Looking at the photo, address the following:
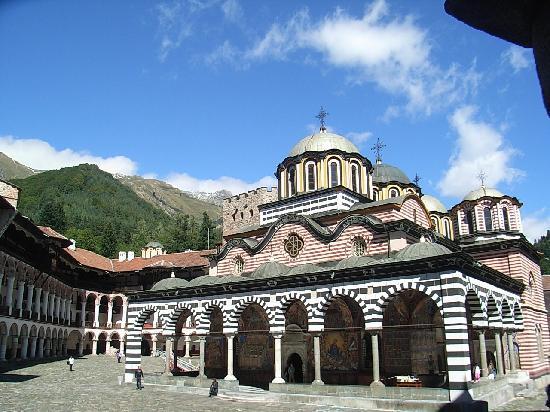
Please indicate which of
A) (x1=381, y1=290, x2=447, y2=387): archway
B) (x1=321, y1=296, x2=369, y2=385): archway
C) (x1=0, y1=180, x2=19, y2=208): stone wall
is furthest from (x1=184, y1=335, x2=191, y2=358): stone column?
(x1=381, y1=290, x2=447, y2=387): archway

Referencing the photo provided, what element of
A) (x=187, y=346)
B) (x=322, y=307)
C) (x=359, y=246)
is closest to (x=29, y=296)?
(x=187, y=346)

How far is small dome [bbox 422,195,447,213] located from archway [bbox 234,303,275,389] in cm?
1923

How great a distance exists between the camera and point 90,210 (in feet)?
392

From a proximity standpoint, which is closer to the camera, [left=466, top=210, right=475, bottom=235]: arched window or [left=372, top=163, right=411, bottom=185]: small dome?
[left=466, top=210, right=475, bottom=235]: arched window

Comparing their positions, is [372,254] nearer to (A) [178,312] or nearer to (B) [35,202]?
(A) [178,312]

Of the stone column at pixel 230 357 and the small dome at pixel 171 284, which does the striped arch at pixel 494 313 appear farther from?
the small dome at pixel 171 284

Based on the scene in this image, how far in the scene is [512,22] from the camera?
2.49 metres

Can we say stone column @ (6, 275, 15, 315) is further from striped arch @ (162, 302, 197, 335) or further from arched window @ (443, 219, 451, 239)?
arched window @ (443, 219, 451, 239)

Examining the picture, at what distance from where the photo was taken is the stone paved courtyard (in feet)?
58.5

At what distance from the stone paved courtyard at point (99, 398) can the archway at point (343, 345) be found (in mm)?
4628

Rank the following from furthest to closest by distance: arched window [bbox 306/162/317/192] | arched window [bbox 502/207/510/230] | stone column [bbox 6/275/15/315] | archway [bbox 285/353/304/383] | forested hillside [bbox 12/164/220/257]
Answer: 1. forested hillside [bbox 12/164/220/257]
2. stone column [bbox 6/275/15/315]
3. arched window [bbox 502/207/510/230]
4. arched window [bbox 306/162/317/192]
5. archway [bbox 285/353/304/383]

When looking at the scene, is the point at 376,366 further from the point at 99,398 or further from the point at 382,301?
the point at 99,398

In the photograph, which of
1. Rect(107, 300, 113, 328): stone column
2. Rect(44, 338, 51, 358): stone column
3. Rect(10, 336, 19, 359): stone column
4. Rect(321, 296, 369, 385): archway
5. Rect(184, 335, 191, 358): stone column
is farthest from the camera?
Rect(107, 300, 113, 328): stone column

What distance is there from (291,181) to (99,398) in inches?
617
